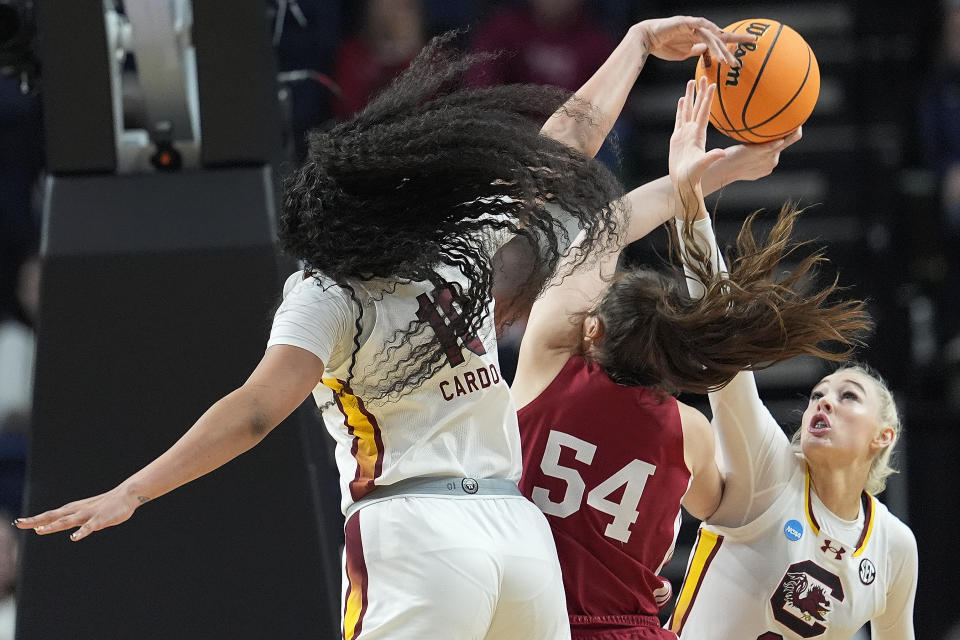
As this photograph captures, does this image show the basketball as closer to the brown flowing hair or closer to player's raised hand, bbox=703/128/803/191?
player's raised hand, bbox=703/128/803/191

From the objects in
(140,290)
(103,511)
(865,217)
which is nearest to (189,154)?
(140,290)

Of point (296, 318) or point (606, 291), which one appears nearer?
point (296, 318)

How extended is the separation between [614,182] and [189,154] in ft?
5.15

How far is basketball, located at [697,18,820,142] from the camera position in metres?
3.22

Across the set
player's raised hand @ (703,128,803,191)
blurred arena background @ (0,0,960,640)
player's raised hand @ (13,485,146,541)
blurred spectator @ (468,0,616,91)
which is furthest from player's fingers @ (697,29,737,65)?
blurred spectator @ (468,0,616,91)

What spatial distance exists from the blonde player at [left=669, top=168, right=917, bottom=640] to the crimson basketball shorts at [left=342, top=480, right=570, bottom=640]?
98 centimetres

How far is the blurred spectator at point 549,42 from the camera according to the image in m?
6.23

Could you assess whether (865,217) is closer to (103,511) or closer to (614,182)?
(614,182)

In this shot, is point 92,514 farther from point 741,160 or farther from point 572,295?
point 741,160

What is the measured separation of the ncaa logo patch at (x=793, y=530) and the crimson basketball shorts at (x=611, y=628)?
0.63 metres

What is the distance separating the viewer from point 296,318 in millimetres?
2418

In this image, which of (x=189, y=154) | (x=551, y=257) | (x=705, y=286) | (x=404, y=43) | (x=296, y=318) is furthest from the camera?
(x=404, y=43)

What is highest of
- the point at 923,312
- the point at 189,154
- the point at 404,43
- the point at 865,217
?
the point at 189,154

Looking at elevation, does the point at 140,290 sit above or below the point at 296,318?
below
